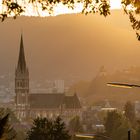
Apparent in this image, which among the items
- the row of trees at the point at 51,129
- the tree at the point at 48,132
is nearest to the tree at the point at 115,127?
the row of trees at the point at 51,129

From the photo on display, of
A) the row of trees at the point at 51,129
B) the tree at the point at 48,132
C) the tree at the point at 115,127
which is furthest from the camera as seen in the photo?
the tree at the point at 115,127

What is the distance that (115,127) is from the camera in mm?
140875

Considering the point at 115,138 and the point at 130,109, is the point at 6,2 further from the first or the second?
the point at 130,109

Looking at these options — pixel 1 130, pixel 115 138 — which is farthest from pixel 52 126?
pixel 115 138

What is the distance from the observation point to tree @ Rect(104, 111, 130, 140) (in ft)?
439

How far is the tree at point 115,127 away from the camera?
439 ft

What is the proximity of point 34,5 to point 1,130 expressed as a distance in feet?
12.9

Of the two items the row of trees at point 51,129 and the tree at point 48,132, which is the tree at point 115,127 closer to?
the row of trees at point 51,129

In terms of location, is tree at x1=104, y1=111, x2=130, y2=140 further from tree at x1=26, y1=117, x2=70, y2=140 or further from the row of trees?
tree at x1=26, y1=117, x2=70, y2=140

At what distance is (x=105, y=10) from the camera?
16656 mm

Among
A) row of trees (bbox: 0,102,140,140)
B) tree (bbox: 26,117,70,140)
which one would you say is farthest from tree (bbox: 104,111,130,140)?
tree (bbox: 26,117,70,140)

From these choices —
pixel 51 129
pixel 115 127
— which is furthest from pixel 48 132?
pixel 115 127

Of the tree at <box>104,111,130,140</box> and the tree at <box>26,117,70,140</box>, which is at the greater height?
the tree at <box>104,111,130,140</box>

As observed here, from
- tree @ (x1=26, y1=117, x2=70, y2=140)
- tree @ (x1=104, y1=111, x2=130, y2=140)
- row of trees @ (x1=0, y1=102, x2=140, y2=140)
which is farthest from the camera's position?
Answer: tree @ (x1=104, y1=111, x2=130, y2=140)
